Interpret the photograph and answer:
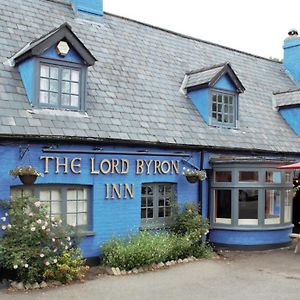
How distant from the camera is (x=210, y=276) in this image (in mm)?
10797

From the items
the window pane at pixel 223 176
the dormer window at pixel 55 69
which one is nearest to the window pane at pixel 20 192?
the dormer window at pixel 55 69

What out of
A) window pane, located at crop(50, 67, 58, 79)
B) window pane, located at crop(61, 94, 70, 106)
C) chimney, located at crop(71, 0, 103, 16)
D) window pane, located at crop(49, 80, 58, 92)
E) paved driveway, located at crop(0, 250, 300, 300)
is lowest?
paved driveway, located at crop(0, 250, 300, 300)

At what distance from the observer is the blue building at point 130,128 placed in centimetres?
1123

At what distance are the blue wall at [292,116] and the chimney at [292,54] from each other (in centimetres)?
393

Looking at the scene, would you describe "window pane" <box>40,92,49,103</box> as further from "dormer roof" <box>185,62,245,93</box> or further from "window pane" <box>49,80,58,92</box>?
"dormer roof" <box>185,62,245,93</box>

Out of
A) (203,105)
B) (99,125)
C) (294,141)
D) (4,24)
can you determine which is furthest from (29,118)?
(294,141)

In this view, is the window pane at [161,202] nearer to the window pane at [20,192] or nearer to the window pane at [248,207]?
the window pane at [248,207]

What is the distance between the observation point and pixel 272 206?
1483 centimetres

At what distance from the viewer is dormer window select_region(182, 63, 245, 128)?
15117 mm

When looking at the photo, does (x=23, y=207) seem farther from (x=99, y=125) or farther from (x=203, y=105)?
(x=203, y=105)

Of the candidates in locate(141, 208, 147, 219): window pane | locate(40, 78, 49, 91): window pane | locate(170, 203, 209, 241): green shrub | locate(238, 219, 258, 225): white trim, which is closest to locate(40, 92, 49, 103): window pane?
locate(40, 78, 49, 91): window pane

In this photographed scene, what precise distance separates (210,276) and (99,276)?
2.53m

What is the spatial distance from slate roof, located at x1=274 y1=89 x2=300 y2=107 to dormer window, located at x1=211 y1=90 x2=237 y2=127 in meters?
3.64

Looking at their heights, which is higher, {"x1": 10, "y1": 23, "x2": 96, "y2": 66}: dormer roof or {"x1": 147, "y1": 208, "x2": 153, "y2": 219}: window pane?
{"x1": 10, "y1": 23, "x2": 96, "y2": 66}: dormer roof
